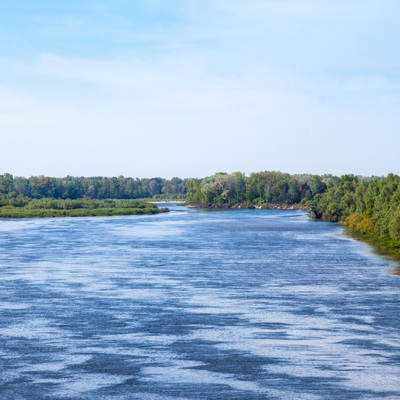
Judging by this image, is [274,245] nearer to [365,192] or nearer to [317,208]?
[365,192]

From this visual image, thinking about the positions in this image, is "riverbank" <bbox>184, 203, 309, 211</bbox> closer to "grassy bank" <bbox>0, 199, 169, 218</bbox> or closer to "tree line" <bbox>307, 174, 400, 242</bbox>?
"grassy bank" <bbox>0, 199, 169, 218</bbox>

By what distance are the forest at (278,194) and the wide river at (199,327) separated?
15937 mm

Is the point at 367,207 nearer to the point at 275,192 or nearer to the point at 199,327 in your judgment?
the point at 199,327

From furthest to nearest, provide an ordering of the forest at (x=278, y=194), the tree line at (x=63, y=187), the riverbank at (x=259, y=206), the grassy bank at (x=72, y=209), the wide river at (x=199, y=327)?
1. the tree line at (x=63, y=187)
2. the riverbank at (x=259, y=206)
3. the grassy bank at (x=72, y=209)
4. the forest at (x=278, y=194)
5. the wide river at (x=199, y=327)

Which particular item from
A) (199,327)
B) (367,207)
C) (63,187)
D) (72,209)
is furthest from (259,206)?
(199,327)

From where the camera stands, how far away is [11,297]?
27875mm

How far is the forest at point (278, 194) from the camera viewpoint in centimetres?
5825

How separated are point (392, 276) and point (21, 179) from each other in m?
141

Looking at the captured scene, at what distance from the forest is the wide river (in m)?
15.9

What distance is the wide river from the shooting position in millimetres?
16672

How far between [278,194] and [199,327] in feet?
406

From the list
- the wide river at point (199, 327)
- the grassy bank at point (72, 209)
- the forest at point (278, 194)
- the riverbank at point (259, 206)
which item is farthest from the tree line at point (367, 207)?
the riverbank at point (259, 206)

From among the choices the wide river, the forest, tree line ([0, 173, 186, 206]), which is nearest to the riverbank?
the forest

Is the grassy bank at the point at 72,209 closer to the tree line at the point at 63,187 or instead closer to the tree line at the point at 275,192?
the tree line at the point at 275,192
